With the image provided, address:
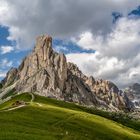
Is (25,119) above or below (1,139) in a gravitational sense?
above

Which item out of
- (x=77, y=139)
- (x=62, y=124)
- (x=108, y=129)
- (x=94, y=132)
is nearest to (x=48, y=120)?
(x=62, y=124)

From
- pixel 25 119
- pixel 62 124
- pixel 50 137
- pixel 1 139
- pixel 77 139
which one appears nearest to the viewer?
pixel 1 139

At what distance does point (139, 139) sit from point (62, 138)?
50626mm

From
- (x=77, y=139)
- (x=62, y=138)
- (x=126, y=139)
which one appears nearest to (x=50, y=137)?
(x=62, y=138)

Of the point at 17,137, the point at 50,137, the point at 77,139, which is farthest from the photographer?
the point at 77,139

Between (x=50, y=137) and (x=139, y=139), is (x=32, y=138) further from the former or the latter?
(x=139, y=139)

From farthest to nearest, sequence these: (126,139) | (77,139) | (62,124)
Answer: (126,139) → (62,124) → (77,139)

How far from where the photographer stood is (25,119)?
9644cm

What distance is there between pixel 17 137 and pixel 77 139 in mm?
16387

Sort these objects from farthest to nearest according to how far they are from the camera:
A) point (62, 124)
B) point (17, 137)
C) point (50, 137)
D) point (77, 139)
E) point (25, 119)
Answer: point (62, 124), point (25, 119), point (77, 139), point (50, 137), point (17, 137)

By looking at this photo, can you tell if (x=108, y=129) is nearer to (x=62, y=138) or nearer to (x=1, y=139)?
(x=62, y=138)

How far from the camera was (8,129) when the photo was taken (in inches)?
2805

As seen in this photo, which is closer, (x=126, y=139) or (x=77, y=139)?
(x=77, y=139)

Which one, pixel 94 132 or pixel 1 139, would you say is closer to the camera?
pixel 1 139
